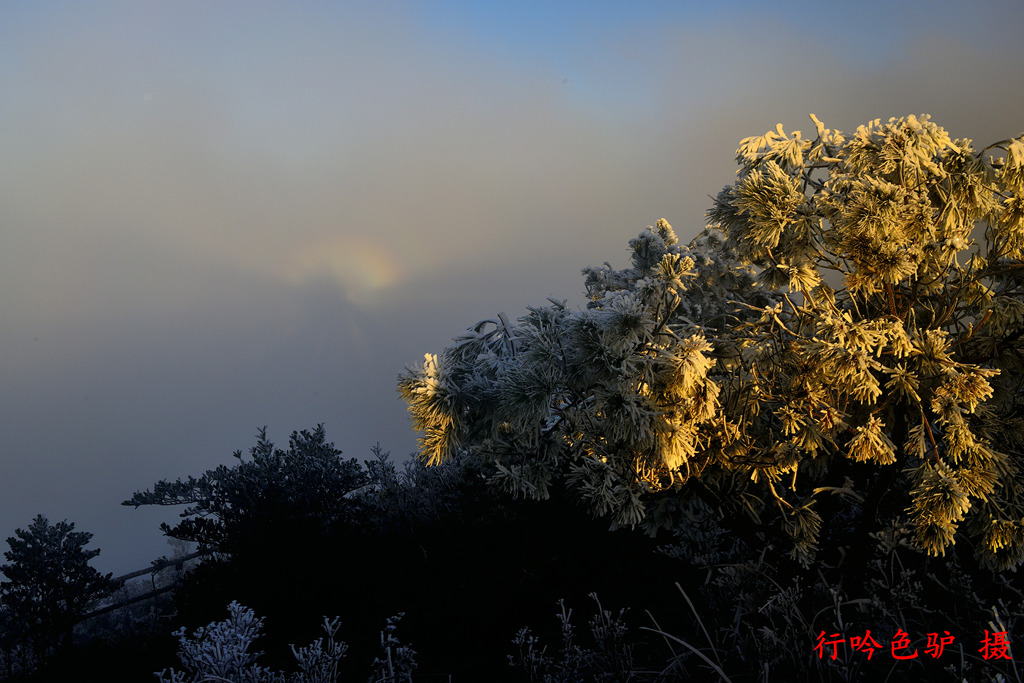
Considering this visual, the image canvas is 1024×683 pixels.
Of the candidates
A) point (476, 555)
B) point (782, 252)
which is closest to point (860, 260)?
point (782, 252)

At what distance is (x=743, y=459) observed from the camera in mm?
5246

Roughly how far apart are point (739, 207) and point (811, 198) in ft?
1.69

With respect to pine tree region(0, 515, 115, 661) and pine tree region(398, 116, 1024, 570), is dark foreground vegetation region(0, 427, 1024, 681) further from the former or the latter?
pine tree region(398, 116, 1024, 570)

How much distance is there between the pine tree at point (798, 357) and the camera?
4223mm

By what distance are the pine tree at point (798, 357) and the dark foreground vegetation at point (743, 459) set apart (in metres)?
0.02

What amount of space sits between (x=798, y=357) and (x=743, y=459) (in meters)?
1.18

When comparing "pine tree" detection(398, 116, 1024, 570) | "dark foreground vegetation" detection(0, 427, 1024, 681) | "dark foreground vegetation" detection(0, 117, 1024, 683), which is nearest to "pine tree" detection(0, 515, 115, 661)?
"dark foreground vegetation" detection(0, 427, 1024, 681)

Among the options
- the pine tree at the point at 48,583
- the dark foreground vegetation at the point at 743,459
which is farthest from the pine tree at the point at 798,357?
the pine tree at the point at 48,583

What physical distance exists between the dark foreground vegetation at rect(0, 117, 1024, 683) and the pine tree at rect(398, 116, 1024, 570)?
2cm

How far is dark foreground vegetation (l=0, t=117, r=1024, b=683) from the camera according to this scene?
172 inches

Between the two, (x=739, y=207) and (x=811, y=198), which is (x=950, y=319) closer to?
(x=811, y=198)

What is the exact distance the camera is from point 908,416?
5.22 meters

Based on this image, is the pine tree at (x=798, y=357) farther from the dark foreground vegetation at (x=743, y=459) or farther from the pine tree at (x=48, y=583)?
the pine tree at (x=48, y=583)

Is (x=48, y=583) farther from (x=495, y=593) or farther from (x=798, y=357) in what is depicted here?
(x=798, y=357)
